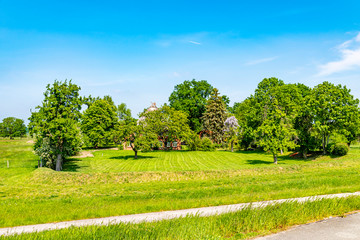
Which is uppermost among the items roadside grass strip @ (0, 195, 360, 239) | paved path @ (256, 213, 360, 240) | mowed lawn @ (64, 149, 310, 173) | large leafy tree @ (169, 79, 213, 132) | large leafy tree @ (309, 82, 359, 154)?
large leafy tree @ (169, 79, 213, 132)

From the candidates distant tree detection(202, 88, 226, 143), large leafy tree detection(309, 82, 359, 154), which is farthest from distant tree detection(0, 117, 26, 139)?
large leafy tree detection(309, 82, 359, 154)

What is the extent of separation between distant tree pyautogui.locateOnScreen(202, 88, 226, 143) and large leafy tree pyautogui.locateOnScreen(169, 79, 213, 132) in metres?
7.29

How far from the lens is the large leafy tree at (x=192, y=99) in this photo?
68125mm

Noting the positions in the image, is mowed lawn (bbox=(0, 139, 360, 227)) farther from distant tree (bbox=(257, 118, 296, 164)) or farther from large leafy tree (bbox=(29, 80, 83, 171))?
distant tree (bbox=(257, 118, 296, 164))

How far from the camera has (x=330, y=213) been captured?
8.46 metres

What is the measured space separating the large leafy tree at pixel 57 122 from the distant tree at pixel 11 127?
99.4 m

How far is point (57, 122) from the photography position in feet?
82.3

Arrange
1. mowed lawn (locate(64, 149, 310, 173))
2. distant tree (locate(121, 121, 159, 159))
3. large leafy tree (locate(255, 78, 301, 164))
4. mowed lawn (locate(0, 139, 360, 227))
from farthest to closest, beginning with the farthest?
distant tree (locate(121, 121, 159, 159)) → large leafy tree (locate(255, 78, 301, 164)) → mowed lawn (locate(64, 149, 310, 173)) → mowed lawn (locate(0, 139, 360, 227))

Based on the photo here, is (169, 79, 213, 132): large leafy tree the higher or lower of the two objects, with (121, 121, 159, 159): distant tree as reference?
higher

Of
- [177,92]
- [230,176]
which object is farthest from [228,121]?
[230,176]

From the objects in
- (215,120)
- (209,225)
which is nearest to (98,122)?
(215,120)

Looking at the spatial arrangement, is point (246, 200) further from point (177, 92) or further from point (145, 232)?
point (177, 92)

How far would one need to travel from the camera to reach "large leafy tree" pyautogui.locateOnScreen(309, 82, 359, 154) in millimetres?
35531

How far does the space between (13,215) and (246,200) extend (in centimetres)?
928
